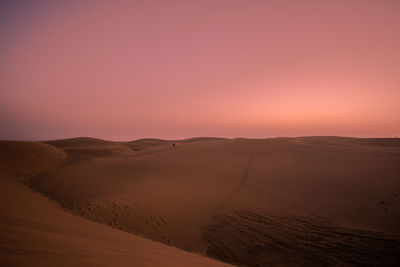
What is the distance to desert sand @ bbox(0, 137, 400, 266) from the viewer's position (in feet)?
10.7

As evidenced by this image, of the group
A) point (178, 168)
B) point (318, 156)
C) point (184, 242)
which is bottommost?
point (184, 242)

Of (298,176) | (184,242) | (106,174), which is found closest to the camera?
(184,242)

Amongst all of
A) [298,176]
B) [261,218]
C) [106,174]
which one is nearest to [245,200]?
[261,218]

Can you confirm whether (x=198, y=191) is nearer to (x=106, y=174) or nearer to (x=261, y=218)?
(x=261, y=218)

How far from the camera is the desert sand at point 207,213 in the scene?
10.7ft

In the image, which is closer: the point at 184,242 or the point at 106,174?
the point at 184,242

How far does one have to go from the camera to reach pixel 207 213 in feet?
23.7

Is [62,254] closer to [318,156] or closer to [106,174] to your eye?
[106,174]

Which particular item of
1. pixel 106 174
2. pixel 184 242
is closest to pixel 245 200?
pixel 184 242

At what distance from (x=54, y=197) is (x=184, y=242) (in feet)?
22.9

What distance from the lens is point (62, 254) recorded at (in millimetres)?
2322

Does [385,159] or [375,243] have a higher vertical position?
[385,159]

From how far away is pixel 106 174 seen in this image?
1316 cm

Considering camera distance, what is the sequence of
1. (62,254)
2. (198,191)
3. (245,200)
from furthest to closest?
(198,191), (245,200), (62,254)
